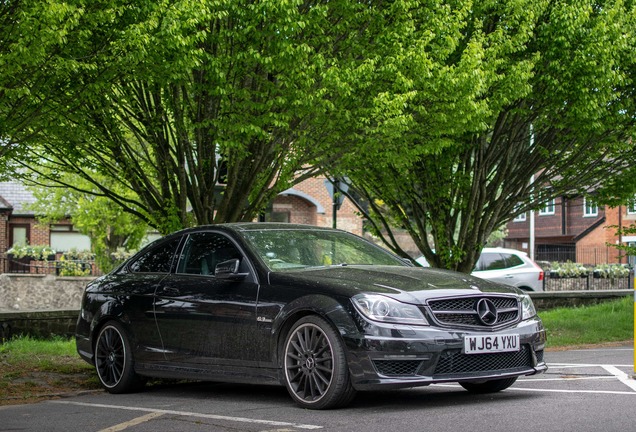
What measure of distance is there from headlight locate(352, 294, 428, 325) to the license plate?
0.39 meters

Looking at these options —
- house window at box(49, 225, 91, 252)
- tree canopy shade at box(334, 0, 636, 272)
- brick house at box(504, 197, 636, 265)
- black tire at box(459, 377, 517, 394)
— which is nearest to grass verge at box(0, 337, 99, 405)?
black tire at box(459, 377, 517, 394)

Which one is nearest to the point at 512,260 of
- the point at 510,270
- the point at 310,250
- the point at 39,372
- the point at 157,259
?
the point at 510,270

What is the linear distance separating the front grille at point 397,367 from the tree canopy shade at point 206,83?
4.85 metres

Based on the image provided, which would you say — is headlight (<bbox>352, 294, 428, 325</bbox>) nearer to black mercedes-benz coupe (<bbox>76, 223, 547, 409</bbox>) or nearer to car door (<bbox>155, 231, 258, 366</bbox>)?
black mercedes-benz coupe (<bbox>76, 223, 547, 409</bbox>)

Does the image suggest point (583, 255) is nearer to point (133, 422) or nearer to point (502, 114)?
point (502, 114)

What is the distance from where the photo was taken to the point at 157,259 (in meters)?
9.54

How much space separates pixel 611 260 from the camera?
5078 centimetres

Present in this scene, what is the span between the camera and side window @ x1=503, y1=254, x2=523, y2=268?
1038 inches

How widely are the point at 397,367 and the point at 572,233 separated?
55852mm

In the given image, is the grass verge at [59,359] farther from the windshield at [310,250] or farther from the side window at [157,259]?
the windshield at [310,250]

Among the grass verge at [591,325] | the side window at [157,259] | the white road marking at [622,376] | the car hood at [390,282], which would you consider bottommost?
the grass verge at [591,325]

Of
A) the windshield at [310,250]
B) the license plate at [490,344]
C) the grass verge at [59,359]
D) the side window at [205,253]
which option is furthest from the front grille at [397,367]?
the grass verge at [59,359]

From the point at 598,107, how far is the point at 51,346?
32.1ft

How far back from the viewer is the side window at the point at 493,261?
86.4 feet
